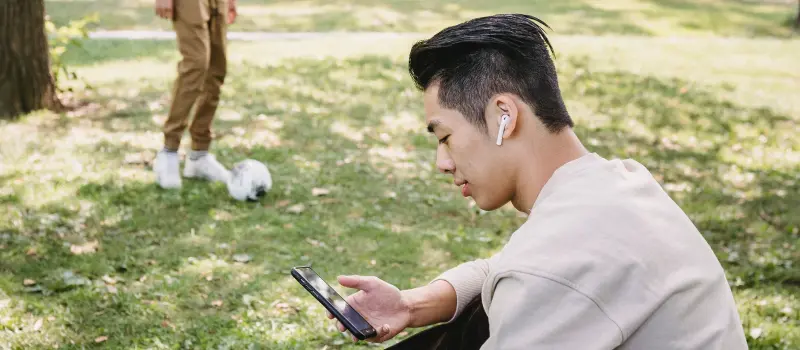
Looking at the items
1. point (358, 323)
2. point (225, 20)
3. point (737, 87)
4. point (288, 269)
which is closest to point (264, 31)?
point (737, 87)

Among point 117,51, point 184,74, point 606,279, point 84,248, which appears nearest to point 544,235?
point 606,279

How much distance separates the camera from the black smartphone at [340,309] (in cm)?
238

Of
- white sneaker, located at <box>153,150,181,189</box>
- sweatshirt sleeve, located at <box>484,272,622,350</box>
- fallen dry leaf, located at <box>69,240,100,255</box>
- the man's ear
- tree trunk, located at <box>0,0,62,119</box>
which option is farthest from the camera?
tree trunk, located at <box>0,0,62,119</box>

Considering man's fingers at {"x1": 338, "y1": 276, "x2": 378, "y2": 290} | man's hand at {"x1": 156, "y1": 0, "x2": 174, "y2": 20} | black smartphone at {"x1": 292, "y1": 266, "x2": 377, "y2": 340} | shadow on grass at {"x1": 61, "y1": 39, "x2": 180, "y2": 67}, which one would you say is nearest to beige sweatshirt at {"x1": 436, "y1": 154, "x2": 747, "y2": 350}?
black smartphone at {"x1": 292, "y1": 266, "x2": 377, "y2": 340}

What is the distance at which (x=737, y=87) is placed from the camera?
10617mm

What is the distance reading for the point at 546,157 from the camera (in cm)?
210

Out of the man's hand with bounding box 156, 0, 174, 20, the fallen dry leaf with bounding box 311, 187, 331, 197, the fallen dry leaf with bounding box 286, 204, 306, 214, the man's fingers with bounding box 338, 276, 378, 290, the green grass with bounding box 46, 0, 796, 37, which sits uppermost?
the man's hand with bounding box 156, 0, 174, 20

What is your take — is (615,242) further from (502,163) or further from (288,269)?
(288,269)

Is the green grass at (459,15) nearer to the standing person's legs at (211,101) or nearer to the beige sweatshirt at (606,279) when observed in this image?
the standing person's legs at (211,101)

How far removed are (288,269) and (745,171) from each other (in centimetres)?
455

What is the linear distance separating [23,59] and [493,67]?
6.67 meters

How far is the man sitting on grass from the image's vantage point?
1.66m

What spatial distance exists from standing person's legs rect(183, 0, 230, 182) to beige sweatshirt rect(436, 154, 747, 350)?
4.21 meters

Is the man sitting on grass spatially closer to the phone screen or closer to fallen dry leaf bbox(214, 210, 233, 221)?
the phone screen
